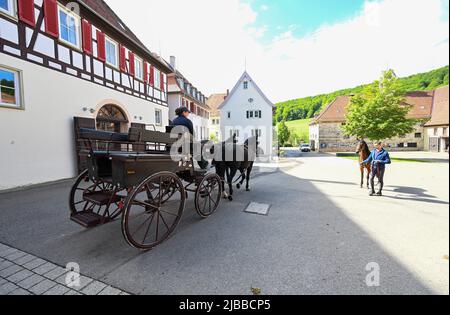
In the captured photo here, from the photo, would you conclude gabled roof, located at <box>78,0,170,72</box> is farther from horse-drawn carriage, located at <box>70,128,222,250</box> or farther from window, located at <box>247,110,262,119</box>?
window, located at <box>247,110,262,119</box>

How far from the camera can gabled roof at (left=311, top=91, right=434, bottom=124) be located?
26.8 m

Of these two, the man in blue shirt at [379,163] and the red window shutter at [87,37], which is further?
the red window shutter at [87,37]

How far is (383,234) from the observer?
3.18 m

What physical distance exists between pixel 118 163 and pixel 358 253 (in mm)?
3283

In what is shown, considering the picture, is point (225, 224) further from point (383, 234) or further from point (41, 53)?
point (41, 53)

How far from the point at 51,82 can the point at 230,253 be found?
8.34 metres

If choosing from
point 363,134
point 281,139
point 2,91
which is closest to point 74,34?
point 2,91

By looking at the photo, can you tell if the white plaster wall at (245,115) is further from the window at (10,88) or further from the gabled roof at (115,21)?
the window at (10,88)

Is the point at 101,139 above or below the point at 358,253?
above

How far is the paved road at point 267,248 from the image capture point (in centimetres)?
205

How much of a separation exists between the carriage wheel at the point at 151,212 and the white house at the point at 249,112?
18214 millimetres

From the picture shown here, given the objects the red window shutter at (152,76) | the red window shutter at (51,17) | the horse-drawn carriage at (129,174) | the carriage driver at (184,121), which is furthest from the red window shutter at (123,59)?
the horse-drawn carriage at (129,174)

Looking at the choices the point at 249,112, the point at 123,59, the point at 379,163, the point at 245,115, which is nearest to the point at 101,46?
the point at 123,59

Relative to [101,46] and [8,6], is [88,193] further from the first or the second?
[101,46]
